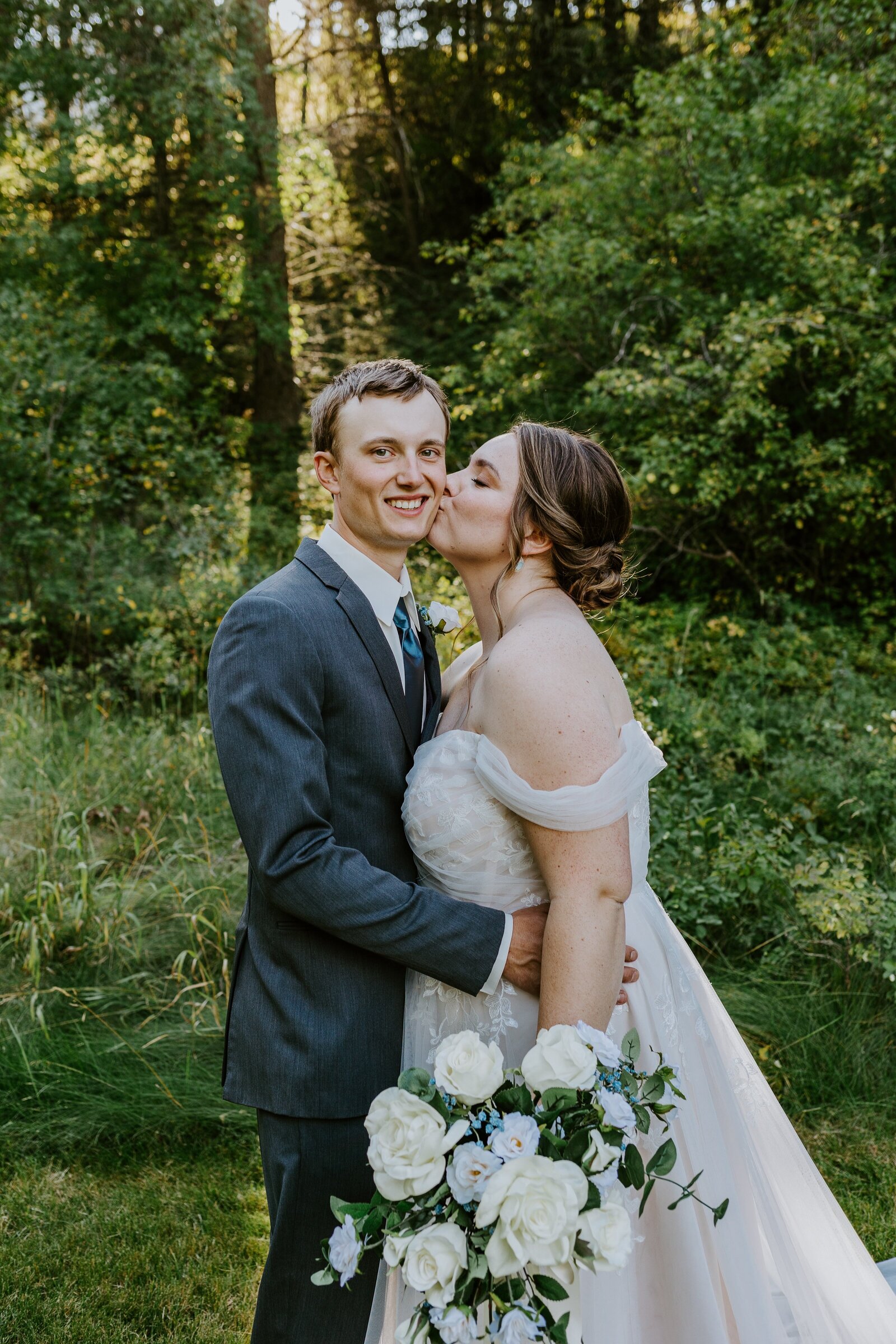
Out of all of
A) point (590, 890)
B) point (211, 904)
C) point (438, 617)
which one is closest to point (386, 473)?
point (438, 617)

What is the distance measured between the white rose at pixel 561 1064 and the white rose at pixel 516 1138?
71 millimetres

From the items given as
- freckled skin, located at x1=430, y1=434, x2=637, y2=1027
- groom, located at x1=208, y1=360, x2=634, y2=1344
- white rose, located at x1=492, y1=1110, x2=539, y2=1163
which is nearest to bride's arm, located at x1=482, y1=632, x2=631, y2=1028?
freckled skin, located at x1=430, y1=434, x2=637, y2=1027

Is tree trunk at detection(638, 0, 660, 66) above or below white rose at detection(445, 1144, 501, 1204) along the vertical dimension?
above

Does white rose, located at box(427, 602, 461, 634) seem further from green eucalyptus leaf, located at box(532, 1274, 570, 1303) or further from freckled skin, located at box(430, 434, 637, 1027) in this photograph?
green eucalyptus leaf, located at box(532, 1274, 570, 1303)

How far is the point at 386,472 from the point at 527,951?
1105 mm

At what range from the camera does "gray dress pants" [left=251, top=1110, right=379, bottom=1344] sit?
207cm

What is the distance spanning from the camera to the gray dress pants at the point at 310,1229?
207 cm

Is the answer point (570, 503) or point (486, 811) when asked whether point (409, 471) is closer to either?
point (570, 503)

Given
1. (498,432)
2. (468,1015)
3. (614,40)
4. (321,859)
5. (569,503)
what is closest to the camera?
(321,859)

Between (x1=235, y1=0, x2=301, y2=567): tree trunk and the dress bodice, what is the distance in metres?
7.43

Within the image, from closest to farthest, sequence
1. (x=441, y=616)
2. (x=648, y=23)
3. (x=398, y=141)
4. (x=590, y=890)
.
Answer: (x=590, y=890), (x=441, y=616), (x=648, y=23), (x=398, y=141)

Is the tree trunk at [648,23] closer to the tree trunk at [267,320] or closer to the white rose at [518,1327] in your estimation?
the tree trunk at [267,320]

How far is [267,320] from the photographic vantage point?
11.4 meters

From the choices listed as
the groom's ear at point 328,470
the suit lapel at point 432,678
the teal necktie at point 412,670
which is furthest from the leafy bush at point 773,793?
the groom's ear at point 328,470
